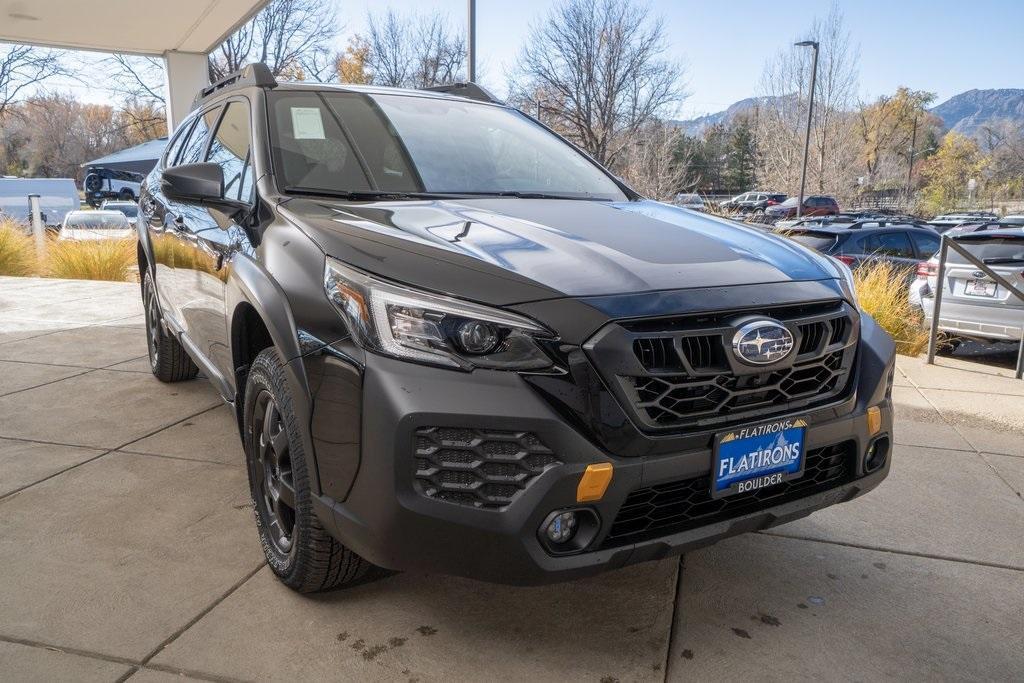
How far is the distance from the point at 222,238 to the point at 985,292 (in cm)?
733

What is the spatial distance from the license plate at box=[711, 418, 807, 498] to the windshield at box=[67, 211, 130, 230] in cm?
2087

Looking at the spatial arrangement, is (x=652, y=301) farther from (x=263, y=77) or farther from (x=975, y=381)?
(x=975, y=381)

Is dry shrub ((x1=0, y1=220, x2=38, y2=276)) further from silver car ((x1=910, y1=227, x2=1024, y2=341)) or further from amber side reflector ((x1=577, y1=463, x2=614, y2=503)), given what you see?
amber side reflector ((x1=577, y1=463, x2=614, y2=503))

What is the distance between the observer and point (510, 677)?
2299 mm

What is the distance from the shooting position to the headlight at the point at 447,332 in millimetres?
2039

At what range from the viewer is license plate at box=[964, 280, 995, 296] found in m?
7.72

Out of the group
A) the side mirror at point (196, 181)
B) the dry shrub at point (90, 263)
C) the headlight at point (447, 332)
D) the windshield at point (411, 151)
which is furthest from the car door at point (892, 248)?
the dry shrub at point (90, 263)

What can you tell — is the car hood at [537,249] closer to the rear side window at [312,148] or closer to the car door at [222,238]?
the rear side window at [312,148]

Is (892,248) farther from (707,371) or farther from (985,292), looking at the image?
(707,371)

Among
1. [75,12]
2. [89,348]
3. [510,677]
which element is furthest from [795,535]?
[75,12]

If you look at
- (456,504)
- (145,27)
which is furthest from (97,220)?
(456,504)

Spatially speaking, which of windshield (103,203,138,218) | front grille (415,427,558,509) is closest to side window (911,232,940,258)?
front grille (415,427,558,509)

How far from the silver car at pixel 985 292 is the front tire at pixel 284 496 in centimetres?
678

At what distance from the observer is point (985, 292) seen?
25.5 feet
